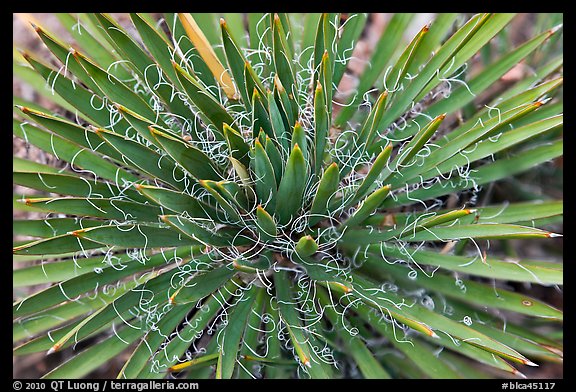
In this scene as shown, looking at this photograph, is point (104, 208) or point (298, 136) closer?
point (298, 136)

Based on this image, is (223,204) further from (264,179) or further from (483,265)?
(483,265)

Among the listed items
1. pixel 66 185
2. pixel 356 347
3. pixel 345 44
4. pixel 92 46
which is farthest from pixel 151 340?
pixel 345 44

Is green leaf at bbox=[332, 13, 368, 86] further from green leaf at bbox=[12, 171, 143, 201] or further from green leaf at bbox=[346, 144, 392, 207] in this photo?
green leaf at bbox=[12, 171, 143, 201]

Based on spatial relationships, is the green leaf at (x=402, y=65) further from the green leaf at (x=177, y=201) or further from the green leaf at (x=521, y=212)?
the green leaf at (x=177, y=201)

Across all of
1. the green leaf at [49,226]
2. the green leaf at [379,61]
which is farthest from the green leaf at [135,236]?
the green leaf at [379,61]

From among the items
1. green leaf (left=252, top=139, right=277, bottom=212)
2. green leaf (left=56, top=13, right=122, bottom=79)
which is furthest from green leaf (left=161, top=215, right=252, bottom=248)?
green leaf (left=56, top=13, right=122, bottom=79)
